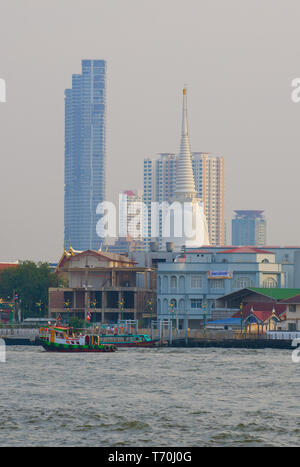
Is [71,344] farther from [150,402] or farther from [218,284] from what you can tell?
[150,402]

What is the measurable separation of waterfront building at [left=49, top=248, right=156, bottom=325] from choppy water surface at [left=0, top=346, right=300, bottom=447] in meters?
52.8

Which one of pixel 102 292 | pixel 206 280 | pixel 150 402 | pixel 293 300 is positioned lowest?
pixel 150 402

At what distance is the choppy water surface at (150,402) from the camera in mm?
46062

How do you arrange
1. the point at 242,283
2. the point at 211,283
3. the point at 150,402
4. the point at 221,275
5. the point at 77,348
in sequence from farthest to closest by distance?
the point at 211,283 < the point at 242,283 < the point at 221,275 < the point at 77,348 < the point at 150,402

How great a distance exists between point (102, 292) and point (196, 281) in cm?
1590

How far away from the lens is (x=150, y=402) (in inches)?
2270

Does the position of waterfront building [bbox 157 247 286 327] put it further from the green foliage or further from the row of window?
the green foliage

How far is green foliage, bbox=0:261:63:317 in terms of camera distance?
152 m

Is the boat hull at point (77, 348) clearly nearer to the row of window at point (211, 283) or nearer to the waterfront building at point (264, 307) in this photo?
the waterfront building at point (264, 307)

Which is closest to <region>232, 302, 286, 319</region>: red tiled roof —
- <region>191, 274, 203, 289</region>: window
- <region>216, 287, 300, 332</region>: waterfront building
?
<region>216, 287, 300, 332</region>: waterfront building

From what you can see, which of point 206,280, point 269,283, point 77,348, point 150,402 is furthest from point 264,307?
point 150,402

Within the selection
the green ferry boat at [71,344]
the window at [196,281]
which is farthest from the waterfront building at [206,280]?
the green ferry boat at [71,344]

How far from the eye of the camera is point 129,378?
71.8 m
